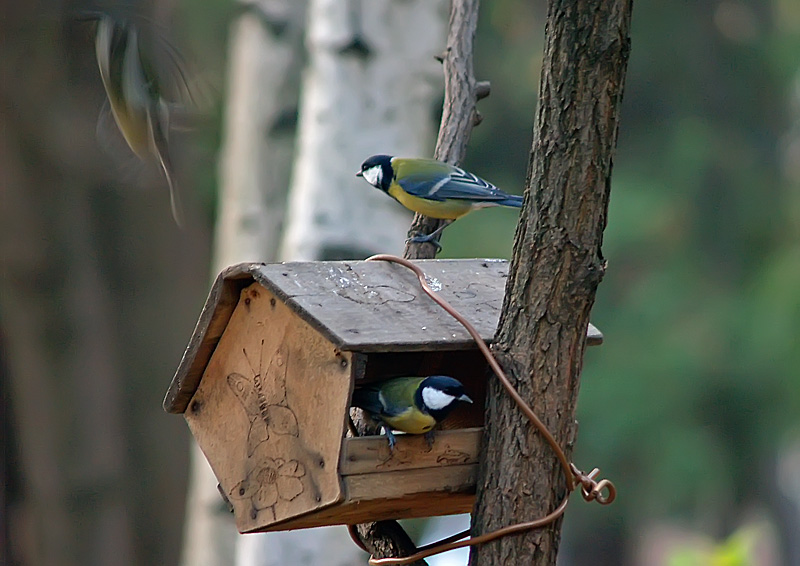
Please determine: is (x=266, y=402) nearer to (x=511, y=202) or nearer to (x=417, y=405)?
(x=417, y=405)

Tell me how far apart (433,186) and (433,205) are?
10cm

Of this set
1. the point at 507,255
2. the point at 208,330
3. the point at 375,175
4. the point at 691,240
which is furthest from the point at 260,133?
the point at 691,240

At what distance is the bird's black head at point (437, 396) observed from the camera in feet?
6.05

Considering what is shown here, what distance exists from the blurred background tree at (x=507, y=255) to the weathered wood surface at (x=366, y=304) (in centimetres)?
182

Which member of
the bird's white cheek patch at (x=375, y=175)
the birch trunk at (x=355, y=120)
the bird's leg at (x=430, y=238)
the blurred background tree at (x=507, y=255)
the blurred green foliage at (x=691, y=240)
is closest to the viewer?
the bird's leg at (x=430, y=238)

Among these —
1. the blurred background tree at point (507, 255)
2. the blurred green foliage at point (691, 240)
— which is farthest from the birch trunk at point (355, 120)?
the blurred green foliage at point (691, 240)

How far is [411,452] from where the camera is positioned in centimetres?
187

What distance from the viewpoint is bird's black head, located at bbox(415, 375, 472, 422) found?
6.05 ft

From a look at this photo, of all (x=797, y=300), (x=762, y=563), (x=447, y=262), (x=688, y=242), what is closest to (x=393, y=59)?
(x=447, y=262)

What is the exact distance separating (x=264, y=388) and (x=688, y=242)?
8080 millimetres

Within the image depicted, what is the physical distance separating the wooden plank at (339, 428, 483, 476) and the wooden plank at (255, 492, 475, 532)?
0.06 metres

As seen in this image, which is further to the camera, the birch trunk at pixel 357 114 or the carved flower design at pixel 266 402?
the birch trunk at pixel 357 114

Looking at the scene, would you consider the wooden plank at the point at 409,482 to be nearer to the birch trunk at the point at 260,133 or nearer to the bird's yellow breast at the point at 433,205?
the bird's yellow breast at the point at 433,205

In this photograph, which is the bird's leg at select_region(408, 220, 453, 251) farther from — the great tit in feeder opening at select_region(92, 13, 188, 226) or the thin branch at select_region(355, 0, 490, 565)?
the great tit in feeder opening at select_region(92, 13, 188, 226)
